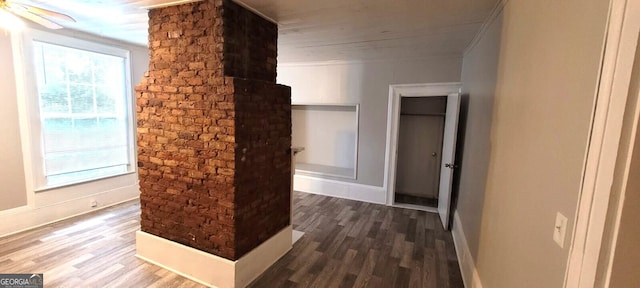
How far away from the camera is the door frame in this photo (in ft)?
13.3

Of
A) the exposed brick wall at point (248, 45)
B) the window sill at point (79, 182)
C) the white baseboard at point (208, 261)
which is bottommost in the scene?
the white baseboard at point (208, 261)

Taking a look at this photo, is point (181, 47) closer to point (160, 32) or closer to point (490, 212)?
point (160, 32)

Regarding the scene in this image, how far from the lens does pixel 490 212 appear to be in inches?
77.0

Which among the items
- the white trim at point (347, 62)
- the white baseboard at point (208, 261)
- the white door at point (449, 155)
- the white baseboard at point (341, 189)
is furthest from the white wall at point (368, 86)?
the white baseboard at point (208, 261)

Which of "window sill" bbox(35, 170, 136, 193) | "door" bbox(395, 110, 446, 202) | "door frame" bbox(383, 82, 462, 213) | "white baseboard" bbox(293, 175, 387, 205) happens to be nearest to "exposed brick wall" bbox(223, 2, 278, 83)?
"door frame" bbox(383, 82, 462, 213)

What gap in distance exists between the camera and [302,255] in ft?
9.53

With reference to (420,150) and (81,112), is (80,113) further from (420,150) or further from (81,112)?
(420,150)

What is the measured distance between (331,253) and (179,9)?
2.76 meters

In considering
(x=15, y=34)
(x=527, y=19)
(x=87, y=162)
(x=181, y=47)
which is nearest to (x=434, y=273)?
(x=527, y=19)

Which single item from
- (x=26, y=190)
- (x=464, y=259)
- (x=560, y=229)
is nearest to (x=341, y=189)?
(x=464, y=259)

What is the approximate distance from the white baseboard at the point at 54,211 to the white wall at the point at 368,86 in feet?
11.1

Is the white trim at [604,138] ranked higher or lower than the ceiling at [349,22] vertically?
lower

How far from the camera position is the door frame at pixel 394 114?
13.3 ft

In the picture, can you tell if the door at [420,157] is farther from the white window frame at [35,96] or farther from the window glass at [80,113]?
the white window frame at [35,96]
